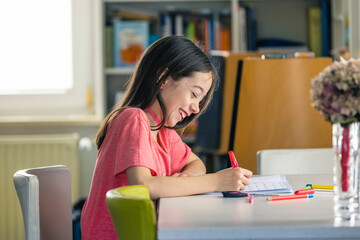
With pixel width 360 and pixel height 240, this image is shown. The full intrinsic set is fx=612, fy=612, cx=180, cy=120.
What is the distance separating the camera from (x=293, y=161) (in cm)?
210

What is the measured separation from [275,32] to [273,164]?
183 cm

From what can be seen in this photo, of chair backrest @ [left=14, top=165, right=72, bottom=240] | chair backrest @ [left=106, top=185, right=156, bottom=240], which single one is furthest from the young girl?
chair backrest @ [left=106, top=185, right=156, bottom=240]

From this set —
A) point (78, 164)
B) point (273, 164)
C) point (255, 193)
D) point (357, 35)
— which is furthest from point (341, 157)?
point (78, 164)

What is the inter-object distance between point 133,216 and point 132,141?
1.35 feet

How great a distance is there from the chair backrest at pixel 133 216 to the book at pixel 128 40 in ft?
8.41

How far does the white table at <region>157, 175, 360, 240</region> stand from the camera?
3.32 ft

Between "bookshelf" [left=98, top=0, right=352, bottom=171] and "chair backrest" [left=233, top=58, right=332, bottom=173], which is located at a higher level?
"bookshelf" [left=98, top=0, right=352, bottom=171]

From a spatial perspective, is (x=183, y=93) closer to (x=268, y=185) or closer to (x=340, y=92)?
(x=268, y=185)

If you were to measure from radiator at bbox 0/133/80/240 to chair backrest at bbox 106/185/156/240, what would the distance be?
2451mm

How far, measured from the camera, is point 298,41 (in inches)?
145

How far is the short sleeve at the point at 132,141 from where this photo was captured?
4.68ft

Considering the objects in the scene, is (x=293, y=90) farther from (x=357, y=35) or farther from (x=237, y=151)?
(x=357, y=35)

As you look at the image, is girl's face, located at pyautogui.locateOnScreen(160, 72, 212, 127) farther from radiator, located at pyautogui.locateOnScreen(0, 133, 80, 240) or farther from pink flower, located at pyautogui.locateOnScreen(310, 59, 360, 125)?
radiator, located at pyautogui.locateOnScreen(0, 133, 80, 240)

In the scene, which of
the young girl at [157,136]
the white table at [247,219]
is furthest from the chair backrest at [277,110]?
the white table at [247,219]
